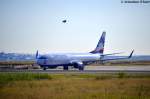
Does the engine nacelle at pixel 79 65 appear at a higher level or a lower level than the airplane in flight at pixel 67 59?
lower

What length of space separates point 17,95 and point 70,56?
52.3 meters

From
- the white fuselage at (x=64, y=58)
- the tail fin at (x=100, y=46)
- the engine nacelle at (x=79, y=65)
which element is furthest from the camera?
the tail fin at (x=100, y=46)

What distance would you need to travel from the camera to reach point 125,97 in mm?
26375

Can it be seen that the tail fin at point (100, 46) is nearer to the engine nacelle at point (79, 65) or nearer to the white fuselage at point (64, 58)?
the white fuselage at point (64, 58)

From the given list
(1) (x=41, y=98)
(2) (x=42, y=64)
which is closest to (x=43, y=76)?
(1) (x=41, y=98)

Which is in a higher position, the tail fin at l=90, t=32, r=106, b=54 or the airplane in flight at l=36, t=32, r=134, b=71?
the tail fin at l=90, t=32, r=106, b=54

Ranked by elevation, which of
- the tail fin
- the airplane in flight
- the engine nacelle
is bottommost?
the engine nacelle

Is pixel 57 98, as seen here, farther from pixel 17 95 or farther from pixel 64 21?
pixel 64 21

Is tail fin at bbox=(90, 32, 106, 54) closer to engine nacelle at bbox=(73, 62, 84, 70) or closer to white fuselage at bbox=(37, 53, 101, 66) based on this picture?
white fuselage at bbox=(37, 53, 101, 66)

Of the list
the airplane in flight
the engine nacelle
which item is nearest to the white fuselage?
the airplane in flight

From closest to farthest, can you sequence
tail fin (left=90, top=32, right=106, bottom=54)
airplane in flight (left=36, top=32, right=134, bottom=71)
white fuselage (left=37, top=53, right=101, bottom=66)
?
white fuselage (left=37, top=53, right=101, bottom=66) → airplane in flight (left=36, top=32, right=134, bottom=71) → tail fin (left=90, top=32, right=106, bottom=54)

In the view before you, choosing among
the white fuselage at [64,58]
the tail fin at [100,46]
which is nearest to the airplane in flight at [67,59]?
the white fuselage at [64,58]

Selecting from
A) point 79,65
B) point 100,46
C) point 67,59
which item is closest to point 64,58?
point 67,59

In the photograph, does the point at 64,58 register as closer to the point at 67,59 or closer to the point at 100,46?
the point at 67,59
